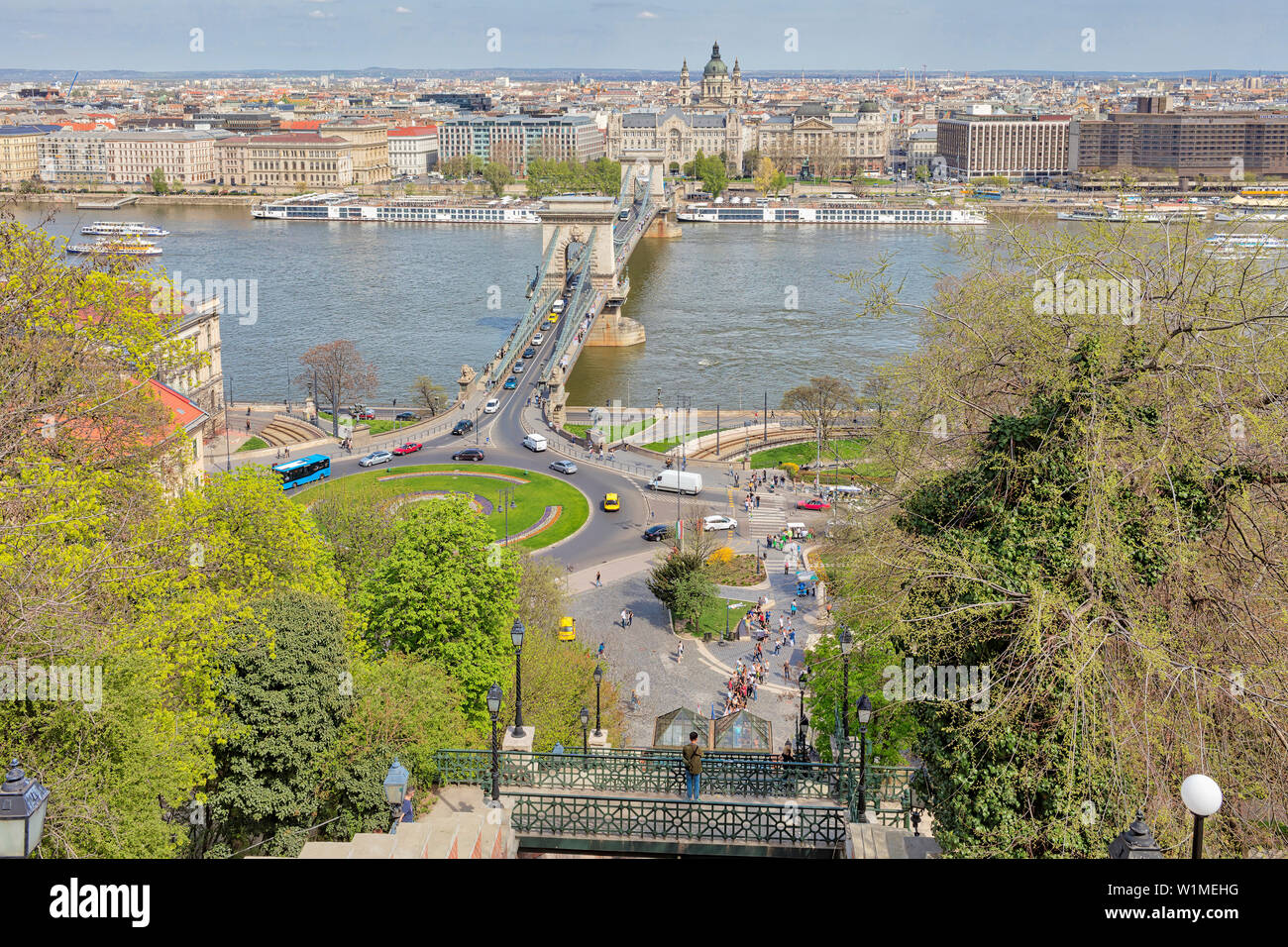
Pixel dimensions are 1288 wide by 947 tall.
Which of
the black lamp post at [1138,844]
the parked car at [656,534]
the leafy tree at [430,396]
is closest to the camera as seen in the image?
the black lamp post at [1138,844]

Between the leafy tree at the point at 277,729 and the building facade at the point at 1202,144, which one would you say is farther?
the building facade at the point at 1202,144

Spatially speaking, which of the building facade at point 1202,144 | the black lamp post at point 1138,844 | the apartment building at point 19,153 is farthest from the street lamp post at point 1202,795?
the building facade at point 1202,144

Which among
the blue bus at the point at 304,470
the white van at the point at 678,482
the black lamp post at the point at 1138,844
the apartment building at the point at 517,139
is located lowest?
the white van at the point at 678,482

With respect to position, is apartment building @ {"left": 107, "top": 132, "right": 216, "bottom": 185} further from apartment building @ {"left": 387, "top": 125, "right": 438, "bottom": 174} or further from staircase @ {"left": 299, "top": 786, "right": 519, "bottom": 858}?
staircase @ {"left": 299, "top": 786, "right": 519, "bottom": 858}

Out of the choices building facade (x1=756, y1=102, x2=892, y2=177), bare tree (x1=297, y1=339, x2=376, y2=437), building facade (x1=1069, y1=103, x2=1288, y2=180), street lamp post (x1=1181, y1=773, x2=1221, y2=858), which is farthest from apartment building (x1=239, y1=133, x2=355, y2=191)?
street lamp post (x1=1181, y1=773, x2=1221, y2=858)

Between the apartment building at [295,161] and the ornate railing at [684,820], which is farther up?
the apartment building at [295,161]

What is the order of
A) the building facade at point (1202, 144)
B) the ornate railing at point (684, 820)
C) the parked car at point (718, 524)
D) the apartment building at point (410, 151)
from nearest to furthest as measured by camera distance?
the ornate railing at point (684, 820)
the parked car at point (718, 524)
the building facade at point (1202, 144)
the apartment building at point (410, 151)

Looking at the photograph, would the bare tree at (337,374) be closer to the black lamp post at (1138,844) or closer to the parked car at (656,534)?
the parked car at (656,534)
